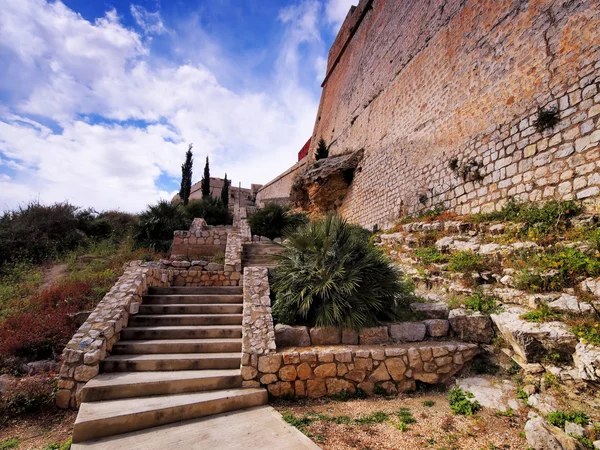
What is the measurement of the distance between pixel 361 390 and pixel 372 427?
824 millimetres

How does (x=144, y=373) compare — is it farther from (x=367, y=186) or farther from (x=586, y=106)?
(x=367, y=186)

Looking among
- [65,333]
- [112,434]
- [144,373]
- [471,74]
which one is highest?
[471,74]

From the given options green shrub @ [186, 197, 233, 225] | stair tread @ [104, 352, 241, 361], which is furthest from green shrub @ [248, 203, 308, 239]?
stair tread @ [104, 352, 241, 361]

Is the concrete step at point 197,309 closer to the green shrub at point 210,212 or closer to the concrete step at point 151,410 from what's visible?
the concrete step at point 151,410

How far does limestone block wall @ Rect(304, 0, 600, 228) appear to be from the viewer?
5.19 metres

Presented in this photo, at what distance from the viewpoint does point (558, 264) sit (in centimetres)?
398

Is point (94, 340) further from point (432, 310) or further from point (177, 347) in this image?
point (432, 310)

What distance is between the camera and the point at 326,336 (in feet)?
14.1

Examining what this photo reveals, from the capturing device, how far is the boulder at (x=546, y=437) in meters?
2.35

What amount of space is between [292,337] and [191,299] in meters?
2.71

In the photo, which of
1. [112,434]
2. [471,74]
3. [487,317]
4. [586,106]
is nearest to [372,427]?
[487,317]

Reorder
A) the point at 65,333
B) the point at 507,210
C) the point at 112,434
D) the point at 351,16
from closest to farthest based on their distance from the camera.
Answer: the point at 112,434 < the point at 65,333 < the point at 507,210 < the point at 351,16

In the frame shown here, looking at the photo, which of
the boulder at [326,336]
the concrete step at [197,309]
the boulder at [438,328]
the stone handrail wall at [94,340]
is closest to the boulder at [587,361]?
the boulder at [438,328]

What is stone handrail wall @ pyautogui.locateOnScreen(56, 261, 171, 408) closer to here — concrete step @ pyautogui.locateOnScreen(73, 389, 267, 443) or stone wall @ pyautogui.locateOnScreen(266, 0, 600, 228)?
concrete step @ pyautogui.locateOnScreen(73, 389, 267, 443)
